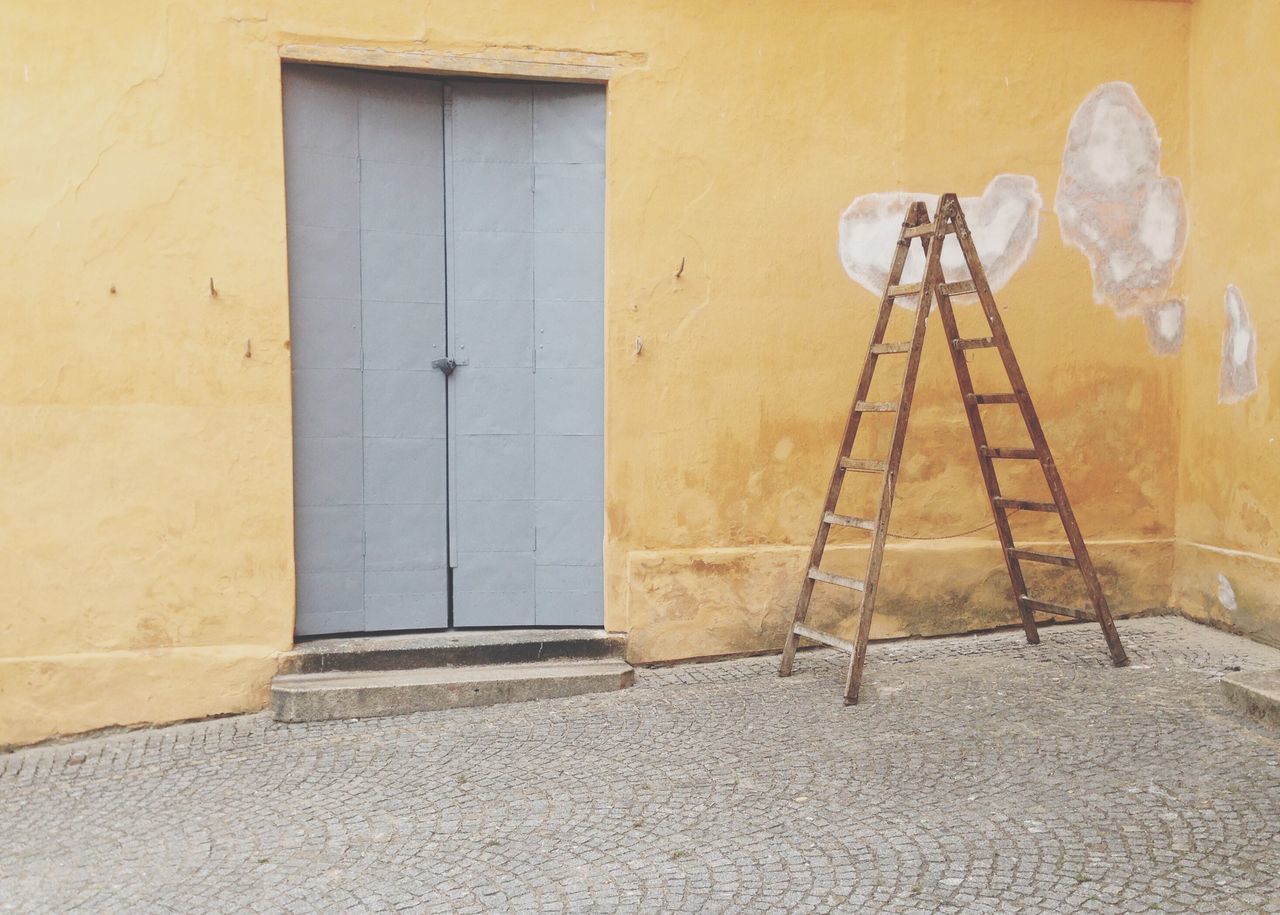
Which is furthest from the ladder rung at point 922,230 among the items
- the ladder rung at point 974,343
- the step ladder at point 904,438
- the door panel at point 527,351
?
the door panel at point 527,351

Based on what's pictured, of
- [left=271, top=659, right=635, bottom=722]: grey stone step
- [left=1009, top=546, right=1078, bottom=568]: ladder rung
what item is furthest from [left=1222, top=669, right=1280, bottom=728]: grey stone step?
[left=271, top=659, right=635, bottom=722]: grey stone step

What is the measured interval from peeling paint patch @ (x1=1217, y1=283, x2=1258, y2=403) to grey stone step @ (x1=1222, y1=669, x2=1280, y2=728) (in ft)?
5.06

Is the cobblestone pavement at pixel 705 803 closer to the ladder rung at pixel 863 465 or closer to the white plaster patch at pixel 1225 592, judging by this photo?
the white plaster patch at pixel 1225 592

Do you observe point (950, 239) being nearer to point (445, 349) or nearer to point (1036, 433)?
point (1036, 433)

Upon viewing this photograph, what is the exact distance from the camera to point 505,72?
5.09 meters

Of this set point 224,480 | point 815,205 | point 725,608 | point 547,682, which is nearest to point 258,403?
point 224,480

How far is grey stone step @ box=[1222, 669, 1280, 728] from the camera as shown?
4.35 metres

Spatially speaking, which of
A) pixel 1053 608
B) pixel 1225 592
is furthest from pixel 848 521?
pixel 1225 592

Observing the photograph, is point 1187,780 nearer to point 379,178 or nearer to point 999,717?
point 999,717

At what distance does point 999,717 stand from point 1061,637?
1324mm

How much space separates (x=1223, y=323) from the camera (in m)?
5.70

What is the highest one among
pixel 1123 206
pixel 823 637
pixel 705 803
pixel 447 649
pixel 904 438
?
pixel 1123 206

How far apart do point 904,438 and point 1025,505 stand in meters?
0.67

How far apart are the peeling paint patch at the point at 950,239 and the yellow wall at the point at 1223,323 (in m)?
0.97
